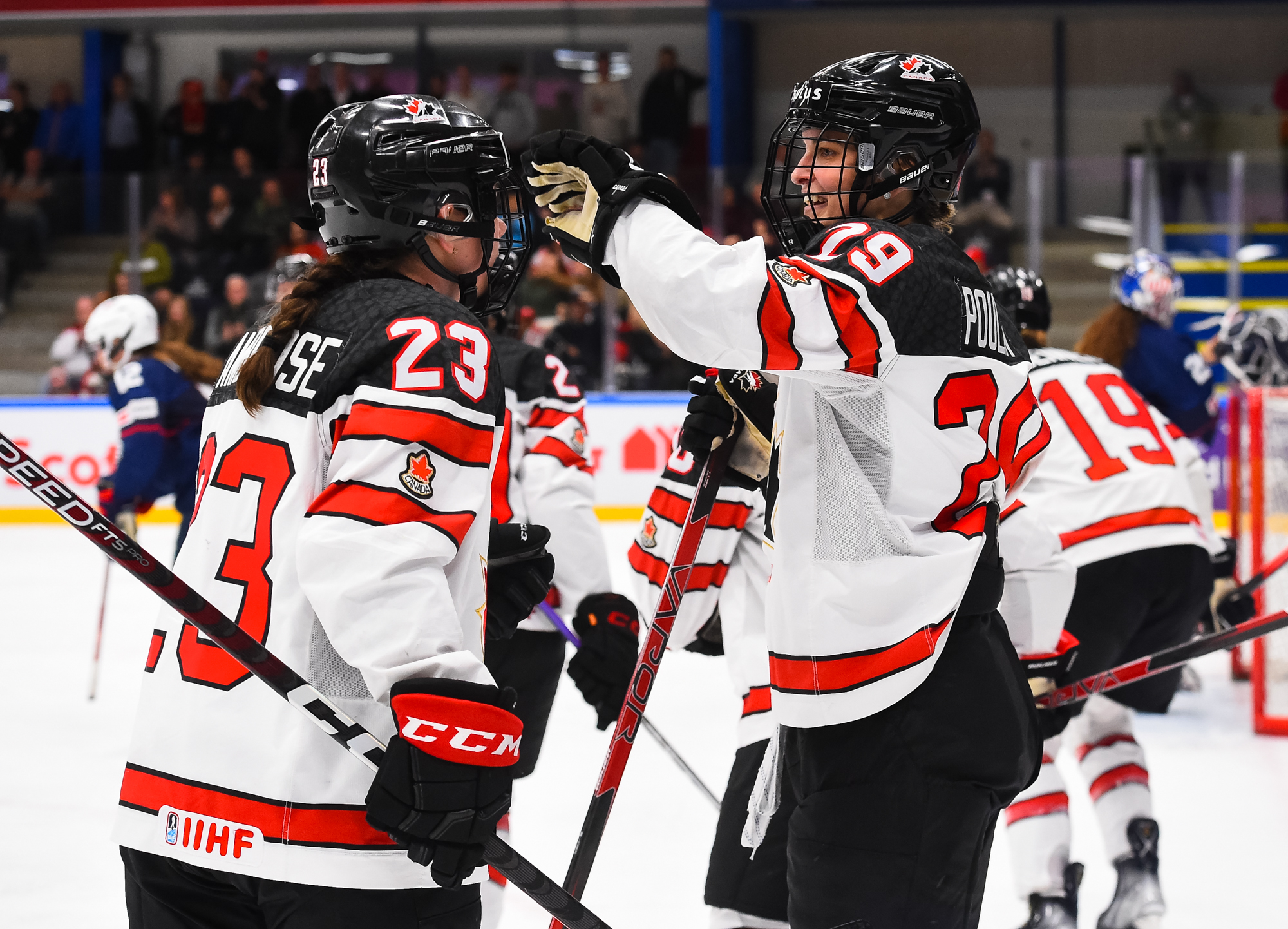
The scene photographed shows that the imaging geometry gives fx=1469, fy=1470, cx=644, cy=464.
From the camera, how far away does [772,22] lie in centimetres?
1403

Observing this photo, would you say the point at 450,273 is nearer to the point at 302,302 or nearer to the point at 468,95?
the point at 302,302

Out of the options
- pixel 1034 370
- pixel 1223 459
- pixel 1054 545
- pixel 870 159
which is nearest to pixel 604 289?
pixel 1223 459

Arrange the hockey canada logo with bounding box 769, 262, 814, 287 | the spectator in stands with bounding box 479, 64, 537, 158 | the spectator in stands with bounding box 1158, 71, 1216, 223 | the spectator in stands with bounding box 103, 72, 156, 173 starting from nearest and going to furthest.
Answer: the hockey canada logo with bounding box 769, 262, 814, 287, the spectator in stands with bounding box 1158, 71, 1216, 223, the spectator in stands with bounding box 479, 64, 537, 158, the spectator in stands with bounding box 103, 72, 156, 173

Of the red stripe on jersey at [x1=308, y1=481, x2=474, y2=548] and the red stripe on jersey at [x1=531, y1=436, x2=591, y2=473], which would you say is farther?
the red stripe on jersey at [x1=531, y1=436, x2=591, y2=473]

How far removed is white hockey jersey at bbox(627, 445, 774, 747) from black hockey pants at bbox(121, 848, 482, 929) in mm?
807

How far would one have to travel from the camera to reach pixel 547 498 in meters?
2.79

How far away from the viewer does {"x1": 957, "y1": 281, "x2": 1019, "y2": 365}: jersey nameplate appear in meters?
1.56

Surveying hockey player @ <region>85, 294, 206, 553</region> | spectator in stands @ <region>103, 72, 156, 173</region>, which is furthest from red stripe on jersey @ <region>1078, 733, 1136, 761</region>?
spectator in stands @ <region>103, 72, 156, 173</region>

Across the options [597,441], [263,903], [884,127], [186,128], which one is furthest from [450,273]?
[186,128]

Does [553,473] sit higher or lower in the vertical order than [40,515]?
higher

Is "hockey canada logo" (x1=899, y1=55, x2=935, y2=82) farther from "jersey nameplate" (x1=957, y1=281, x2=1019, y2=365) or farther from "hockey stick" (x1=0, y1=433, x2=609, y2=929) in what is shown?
"hockey stick" (x1=0, y1=433, x2=609, y2=929)

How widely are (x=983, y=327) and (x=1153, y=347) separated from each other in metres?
3.17

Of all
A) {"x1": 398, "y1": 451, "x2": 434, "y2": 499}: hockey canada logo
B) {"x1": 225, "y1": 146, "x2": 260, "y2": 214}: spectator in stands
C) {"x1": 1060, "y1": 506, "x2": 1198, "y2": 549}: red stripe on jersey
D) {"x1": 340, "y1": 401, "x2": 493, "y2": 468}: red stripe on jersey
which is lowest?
{"x1": 1060, "y1": 506, "x2": 1198, "y2": 549}: red stripe on jersey

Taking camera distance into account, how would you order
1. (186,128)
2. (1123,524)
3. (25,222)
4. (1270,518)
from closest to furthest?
(1123,524), (1270,518), (25,222), (186,128)
